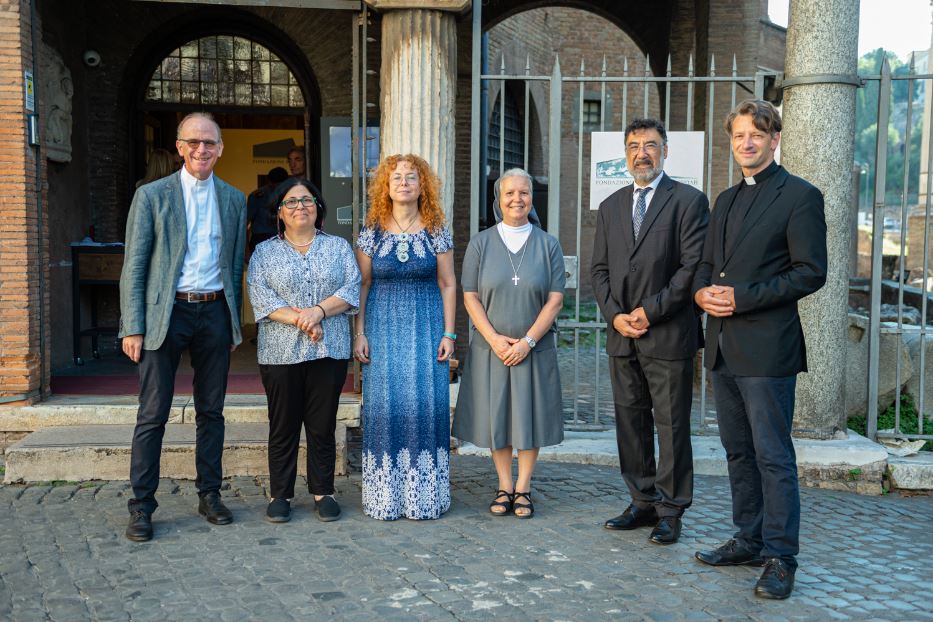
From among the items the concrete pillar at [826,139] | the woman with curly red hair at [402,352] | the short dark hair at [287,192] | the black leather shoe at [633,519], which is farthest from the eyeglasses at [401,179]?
the concrete pillar at [826,139]

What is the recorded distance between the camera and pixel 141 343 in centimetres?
480

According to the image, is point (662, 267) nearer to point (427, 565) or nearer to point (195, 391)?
point (427, 565)

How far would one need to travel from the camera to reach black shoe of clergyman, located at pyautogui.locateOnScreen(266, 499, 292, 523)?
197 inches

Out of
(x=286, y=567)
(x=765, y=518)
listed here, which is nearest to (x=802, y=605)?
(x=765, y=518)

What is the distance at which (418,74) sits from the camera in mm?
6328

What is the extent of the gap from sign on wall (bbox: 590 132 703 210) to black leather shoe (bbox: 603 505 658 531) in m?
2.26

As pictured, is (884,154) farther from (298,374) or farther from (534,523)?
(298,374)

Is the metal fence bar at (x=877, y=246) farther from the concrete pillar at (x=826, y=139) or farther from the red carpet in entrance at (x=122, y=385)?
the red carpet in entrance at (x=122, y=385)

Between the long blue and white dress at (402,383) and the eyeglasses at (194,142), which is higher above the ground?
the eyeglasses at (194,142)

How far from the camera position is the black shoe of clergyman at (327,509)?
5.04 m

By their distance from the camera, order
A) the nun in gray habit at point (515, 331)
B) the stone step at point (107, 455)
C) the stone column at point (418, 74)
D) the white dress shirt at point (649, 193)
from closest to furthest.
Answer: the white dress shirt at point (649, 193) < the nun in gray habit at point (515, 331) < the stone step at point (107, 455) < the stone column at point (418, 74)

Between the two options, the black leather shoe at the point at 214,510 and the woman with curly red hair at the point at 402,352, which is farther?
the woman with curly red hair at the point at 402,352

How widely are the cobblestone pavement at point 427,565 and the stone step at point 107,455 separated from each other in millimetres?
120

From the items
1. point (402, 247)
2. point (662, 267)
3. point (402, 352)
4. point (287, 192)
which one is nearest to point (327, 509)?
point (402, 352)
